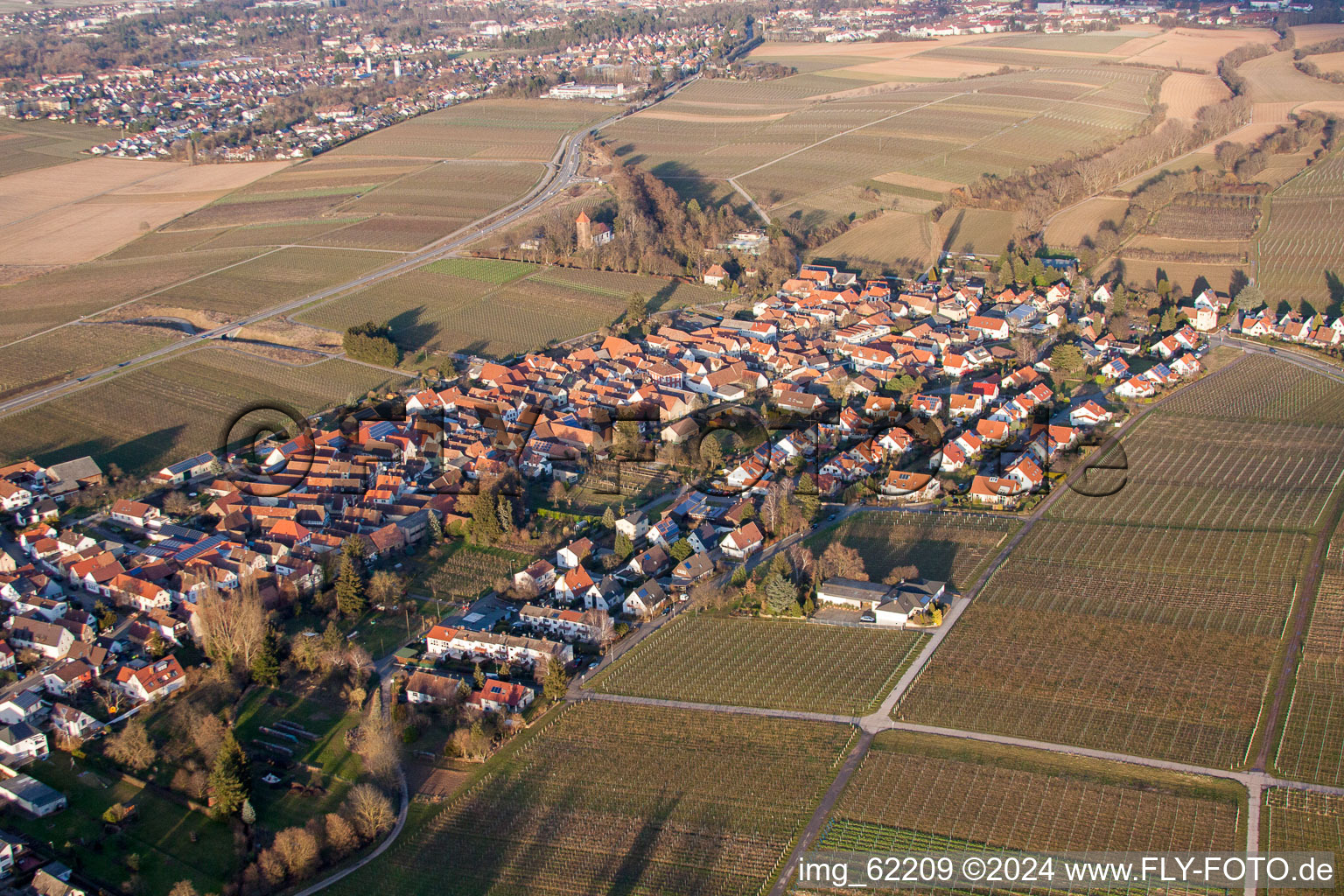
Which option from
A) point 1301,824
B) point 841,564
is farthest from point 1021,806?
point 841,564

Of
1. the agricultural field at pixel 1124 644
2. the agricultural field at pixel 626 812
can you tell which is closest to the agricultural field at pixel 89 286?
the agricultural field at pixel 626 812

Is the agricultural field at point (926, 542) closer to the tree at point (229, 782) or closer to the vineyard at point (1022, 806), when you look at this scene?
the vineyard at point (1022, 806)

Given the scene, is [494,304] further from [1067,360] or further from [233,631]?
[233,631]

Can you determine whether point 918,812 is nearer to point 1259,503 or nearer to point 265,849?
point 265,849

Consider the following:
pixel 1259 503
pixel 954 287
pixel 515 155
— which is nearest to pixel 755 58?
pixel 515 155

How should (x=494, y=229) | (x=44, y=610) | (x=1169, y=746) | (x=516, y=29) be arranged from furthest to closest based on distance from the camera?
(x=516, y=29) < (x=494, y=229) < (x=44, y=610) < (x=1169, y=746)
